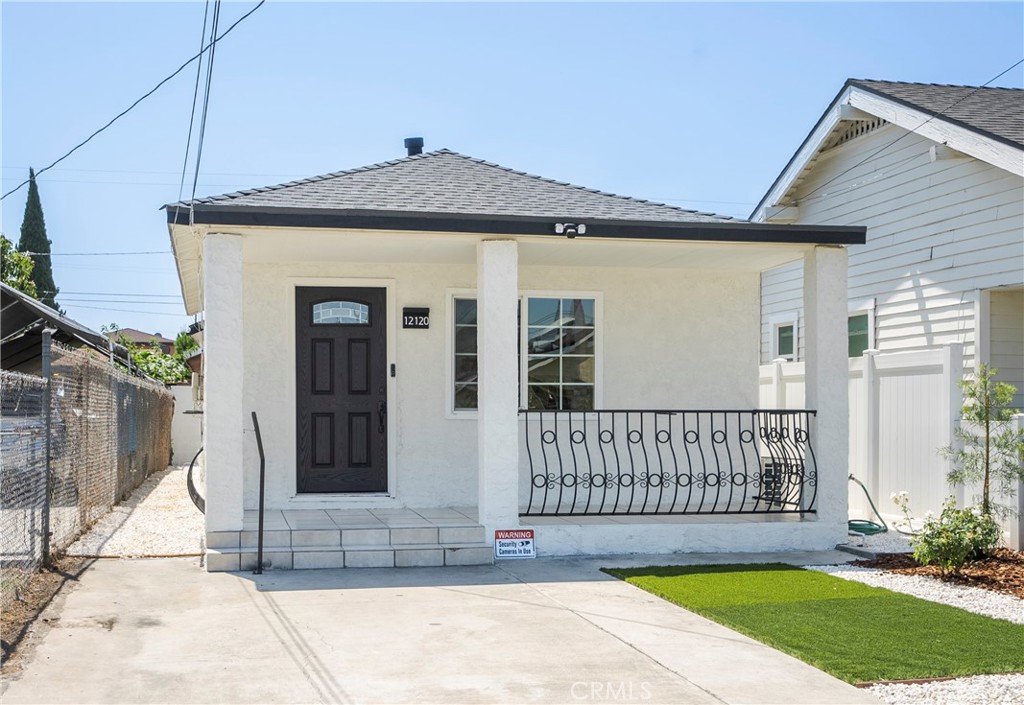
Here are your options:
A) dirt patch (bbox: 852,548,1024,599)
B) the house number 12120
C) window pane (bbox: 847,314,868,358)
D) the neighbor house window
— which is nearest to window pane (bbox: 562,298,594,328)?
the house number 12120

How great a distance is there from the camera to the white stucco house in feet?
27.5

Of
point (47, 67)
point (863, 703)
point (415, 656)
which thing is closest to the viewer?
point (863, 703)

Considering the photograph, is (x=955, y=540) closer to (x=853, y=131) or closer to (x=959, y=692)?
(x=959, y=692)

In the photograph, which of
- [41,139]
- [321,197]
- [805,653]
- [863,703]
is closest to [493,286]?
[321,197]

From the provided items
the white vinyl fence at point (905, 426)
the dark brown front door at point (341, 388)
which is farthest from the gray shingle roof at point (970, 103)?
the dark brown front door at point (341, 388)

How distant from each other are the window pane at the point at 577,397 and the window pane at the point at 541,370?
0.20m

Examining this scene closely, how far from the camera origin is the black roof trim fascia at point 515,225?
803 cm

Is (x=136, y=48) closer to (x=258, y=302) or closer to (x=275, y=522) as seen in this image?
(x=258, y=302)

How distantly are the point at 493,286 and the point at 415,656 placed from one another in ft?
12.8

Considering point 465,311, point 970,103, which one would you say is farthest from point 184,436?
point 970,103

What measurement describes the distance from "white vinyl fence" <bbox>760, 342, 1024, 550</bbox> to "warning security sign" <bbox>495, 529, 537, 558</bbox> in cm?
389

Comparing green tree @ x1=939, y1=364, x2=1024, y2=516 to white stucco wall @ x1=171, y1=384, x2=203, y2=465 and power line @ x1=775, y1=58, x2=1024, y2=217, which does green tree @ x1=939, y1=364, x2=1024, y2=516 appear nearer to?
power line @ x1=775, y1=58, x2=1024, y2=217

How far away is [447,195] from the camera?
946 centimetres

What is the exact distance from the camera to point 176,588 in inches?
288
